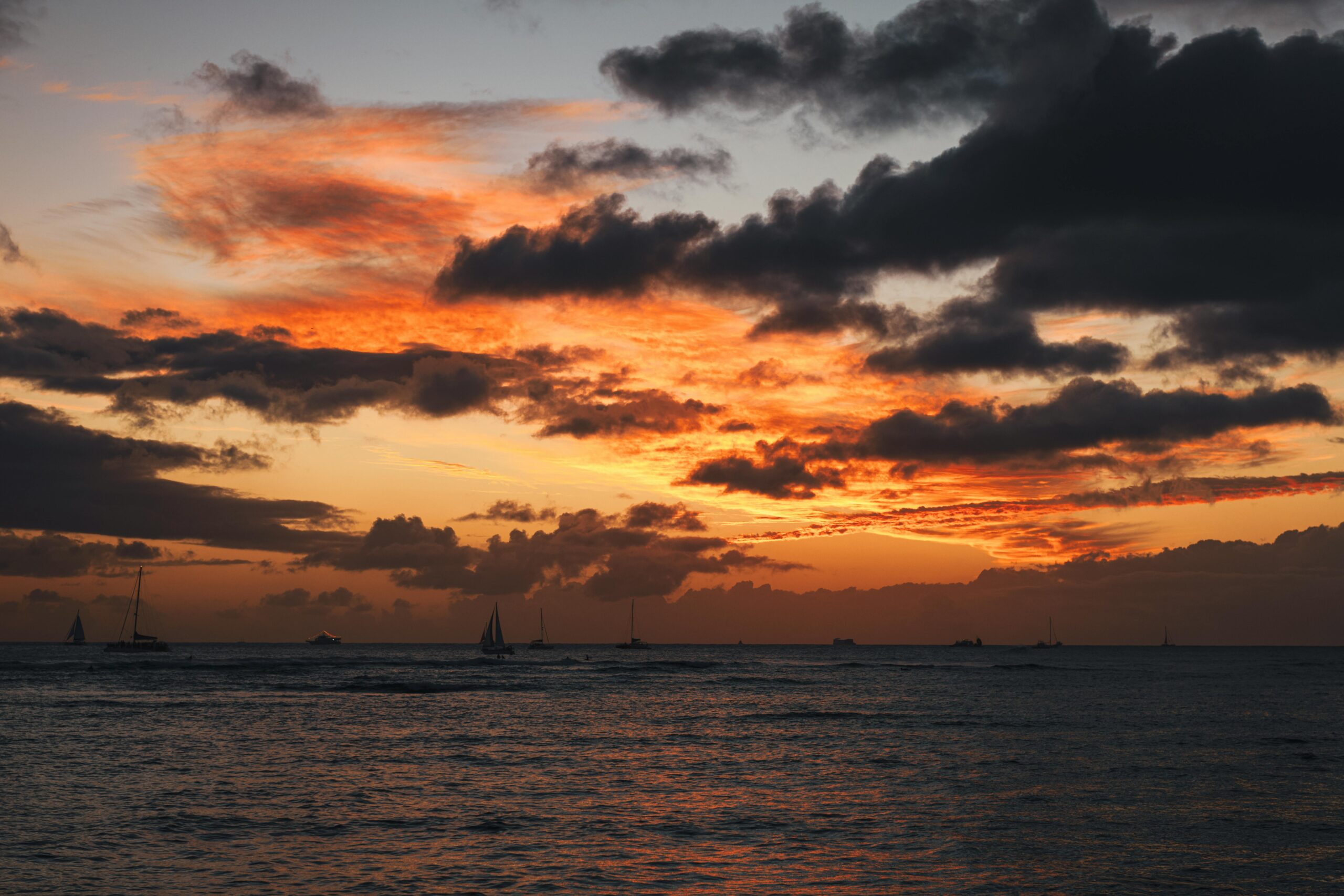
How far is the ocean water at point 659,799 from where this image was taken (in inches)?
1056

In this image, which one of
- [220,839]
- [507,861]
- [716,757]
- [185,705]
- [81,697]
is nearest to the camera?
[507,861]

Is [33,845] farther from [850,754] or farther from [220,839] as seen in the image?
[850,754]

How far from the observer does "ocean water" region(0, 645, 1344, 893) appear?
26812mm

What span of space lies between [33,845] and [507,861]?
47.5 ft

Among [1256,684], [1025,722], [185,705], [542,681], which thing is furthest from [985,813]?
[1256,684]

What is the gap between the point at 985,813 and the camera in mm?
36250

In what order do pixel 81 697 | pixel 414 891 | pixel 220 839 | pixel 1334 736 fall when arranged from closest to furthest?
pixel 414 891, pixel 220 839, pixel 1334 736, pixel 81 697

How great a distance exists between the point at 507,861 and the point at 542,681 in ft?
329

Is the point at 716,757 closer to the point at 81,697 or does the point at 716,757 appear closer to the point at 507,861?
the point at 507,861

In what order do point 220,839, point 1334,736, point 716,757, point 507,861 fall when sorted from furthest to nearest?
point 1334,736
point 716,757
point 220,839
point 507,861

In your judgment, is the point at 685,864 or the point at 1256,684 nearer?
Answer: the point at 685,864

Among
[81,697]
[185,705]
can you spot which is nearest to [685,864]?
[185,705]

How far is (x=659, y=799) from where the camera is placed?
127ft

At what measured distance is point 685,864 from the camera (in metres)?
27.9
